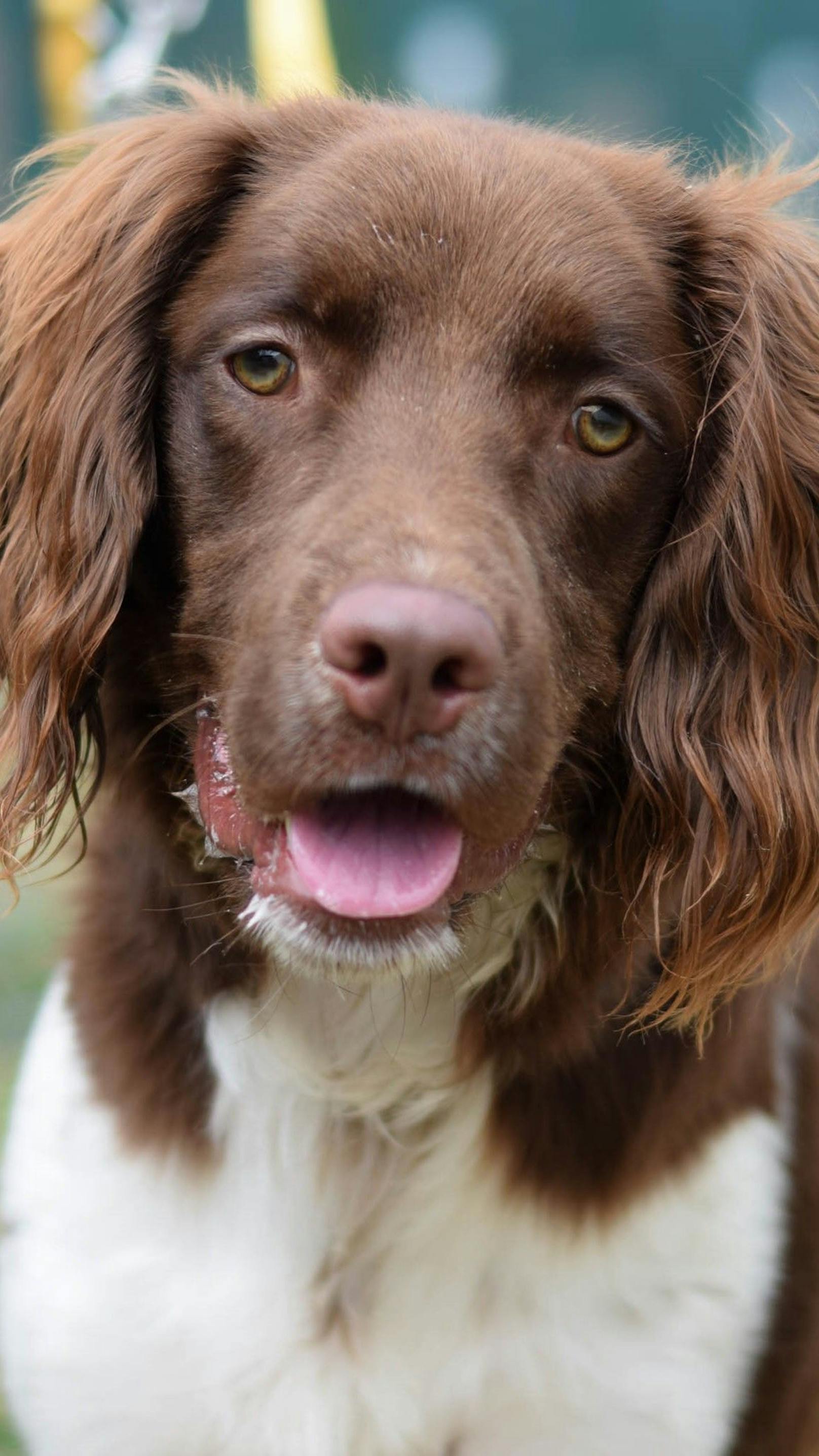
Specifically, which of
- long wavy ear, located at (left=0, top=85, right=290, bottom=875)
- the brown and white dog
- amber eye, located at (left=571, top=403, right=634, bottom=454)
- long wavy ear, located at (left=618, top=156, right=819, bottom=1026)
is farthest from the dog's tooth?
amber eye, located at (left=571, top=403, right=634, bottom=454)

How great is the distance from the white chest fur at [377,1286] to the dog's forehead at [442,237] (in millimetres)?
977

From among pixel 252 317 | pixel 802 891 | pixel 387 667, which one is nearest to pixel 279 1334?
pixel 802 891

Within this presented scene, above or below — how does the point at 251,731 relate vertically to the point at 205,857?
above

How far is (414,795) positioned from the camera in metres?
1.92

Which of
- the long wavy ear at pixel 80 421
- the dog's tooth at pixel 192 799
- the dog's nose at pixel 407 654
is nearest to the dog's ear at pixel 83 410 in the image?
the long wavy ear at pixel 80 421

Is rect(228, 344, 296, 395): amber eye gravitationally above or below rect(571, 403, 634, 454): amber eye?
below

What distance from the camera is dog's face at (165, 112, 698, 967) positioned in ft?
5.99

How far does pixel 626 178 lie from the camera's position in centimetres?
235

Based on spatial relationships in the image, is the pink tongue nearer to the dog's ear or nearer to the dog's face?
the dog's face

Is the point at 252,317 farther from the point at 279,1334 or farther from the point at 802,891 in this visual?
the point at 279,1334

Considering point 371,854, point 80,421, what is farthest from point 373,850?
point 80,421

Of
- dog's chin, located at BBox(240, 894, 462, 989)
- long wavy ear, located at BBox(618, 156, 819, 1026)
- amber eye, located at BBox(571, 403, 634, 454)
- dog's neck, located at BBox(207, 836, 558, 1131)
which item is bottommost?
dog's neck, located at BBox(207, 836, 558, 1131)

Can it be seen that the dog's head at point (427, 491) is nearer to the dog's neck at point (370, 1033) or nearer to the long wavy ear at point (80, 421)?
the long wavy ear at point (80, 421)

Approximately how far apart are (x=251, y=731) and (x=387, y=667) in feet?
0.82
